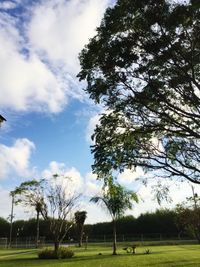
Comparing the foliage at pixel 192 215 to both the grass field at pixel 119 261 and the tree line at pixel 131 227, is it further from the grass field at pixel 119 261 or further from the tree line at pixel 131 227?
the tree line at pixel 131 227

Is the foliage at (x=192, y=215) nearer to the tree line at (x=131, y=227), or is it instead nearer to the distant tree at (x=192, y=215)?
the distant tree at (x=192, y=215)

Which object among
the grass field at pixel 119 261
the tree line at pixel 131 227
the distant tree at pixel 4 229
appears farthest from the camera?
the distant tree at pixel 4 229

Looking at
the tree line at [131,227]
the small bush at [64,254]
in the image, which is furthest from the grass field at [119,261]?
the tree line at [131,227]

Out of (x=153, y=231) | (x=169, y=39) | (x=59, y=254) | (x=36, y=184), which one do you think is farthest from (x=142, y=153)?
(x=153, y=231)

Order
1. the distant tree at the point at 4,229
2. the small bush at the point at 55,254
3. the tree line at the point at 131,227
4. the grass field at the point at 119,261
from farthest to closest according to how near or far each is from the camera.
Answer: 1. the distant tree at the point at 4,229
2. the tree line at the point at 131,227
3. the small bush at the point at 55,254
4. the grass field at the point at 119,261

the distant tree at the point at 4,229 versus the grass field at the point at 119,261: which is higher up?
the distant tree at the point at 4,229

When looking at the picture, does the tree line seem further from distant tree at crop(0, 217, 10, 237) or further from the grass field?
the grass field

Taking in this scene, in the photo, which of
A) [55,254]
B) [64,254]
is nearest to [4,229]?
[64,254]

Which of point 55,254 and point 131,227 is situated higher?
point 131,227

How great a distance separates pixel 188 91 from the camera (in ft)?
42.9

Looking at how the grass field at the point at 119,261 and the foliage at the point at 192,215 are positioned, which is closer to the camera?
the grass field at the point at 119,261

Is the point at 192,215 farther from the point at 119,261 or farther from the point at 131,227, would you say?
the point at 131,227

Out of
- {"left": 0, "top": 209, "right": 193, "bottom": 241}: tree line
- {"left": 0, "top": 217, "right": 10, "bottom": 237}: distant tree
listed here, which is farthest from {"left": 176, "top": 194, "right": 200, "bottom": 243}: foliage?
{"left": 0, "top": 217, "right": 10, "bottom": 237}: distant tree

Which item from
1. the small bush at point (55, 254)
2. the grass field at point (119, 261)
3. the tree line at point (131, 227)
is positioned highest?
the tree line at point (131, 227)
